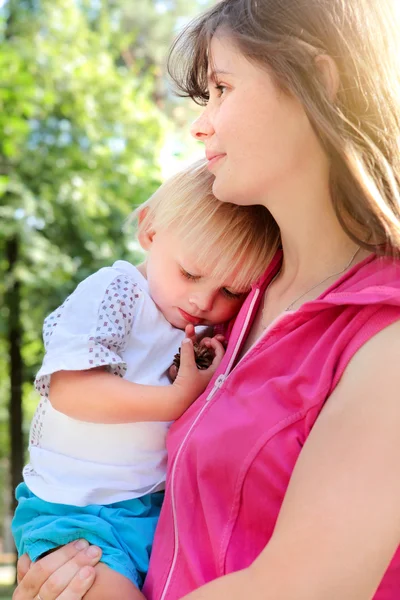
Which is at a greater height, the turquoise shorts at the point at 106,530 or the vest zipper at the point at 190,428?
the vest zipper at the point at 190,428

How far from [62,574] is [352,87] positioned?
140 cm

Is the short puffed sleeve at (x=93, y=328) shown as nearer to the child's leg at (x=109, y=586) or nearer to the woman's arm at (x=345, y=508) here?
the child's leg at (x=109, y=586)

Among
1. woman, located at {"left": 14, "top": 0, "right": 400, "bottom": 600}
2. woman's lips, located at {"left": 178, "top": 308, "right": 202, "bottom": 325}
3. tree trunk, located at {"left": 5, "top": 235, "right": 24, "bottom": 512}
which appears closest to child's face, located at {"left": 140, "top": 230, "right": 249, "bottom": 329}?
woman's lips, located at {"left": 178, "top": 308, "right": 202, "bottom": 325}

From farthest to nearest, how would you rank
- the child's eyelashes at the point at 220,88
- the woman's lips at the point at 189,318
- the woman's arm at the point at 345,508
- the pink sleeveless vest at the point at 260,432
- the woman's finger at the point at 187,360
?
the woman's lips at the point at 189,318, the woman's finger at the point at 187,360, the child's eyelashes at the point at 220,88, the pink sleeveless vest at the point at 260,432, the woman's arm at the point at 345,508

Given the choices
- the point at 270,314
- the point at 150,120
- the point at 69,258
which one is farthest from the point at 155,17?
the point at 270,314

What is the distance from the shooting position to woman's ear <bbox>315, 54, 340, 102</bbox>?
6.36ft

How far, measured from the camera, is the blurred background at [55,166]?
31.9ft

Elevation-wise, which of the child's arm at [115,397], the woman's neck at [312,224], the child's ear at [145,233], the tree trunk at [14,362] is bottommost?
the tree trunk at [14,362]

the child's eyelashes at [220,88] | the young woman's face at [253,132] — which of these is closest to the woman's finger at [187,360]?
the young woman's face at [253,132]

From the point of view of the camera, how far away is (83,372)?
2.29 metres

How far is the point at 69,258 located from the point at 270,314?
7989mm

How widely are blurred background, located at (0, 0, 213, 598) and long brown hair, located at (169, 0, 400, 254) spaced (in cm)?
743

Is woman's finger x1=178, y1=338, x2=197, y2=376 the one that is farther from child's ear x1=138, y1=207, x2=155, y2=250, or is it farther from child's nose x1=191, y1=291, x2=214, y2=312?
child's ear x1=138, y1=207, x2=155, y2=250

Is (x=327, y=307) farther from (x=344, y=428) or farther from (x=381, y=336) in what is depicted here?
(x=344, y=428)
